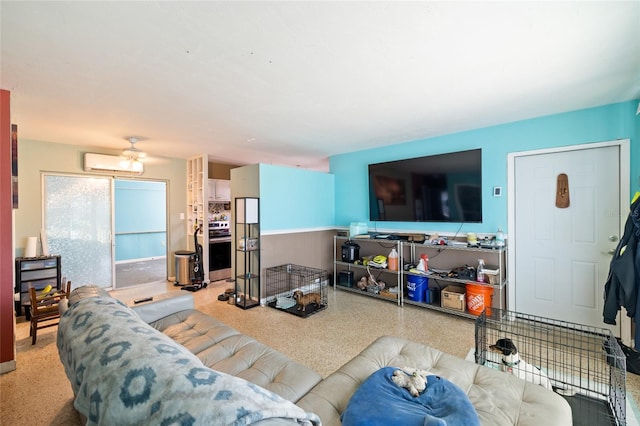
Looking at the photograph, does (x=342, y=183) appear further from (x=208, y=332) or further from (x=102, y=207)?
(x=102, y=207)

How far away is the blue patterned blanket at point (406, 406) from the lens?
1096mm

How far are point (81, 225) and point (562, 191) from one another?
686 cm

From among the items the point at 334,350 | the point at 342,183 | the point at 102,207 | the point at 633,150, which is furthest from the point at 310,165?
the point at 633,150

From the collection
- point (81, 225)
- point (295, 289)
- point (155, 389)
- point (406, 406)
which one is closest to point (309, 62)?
point (155, 389)

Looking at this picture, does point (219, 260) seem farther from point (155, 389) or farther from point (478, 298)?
point (155, 389)

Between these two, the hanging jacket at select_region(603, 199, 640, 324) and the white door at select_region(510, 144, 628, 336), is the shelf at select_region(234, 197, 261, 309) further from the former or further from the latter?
the hanging jacket at select_region(603, 199, 640, 324)

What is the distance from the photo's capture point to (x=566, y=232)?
3.04m

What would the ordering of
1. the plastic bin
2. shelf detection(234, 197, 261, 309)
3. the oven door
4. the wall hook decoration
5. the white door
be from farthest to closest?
the oven door
shelf detection(234, 197, 261, 309)
the plastic bin
the wall hook decoration
the white door

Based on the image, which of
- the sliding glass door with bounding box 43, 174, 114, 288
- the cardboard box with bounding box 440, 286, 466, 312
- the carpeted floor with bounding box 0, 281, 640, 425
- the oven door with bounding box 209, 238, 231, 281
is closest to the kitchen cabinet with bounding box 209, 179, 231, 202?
the oven door with bounding box 209, 238, 231, 281

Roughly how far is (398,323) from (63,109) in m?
4.33

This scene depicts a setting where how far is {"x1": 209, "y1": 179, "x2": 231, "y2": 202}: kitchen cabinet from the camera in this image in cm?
546

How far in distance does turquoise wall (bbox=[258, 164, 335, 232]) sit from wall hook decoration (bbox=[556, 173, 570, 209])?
3.26 m

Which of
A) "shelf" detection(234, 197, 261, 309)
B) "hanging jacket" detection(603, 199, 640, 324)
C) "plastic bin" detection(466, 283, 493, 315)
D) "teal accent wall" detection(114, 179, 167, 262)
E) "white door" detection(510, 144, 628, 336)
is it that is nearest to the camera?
"hanging jacket" detection(603, 199, 640, 324)

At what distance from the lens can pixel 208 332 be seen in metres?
2.08
